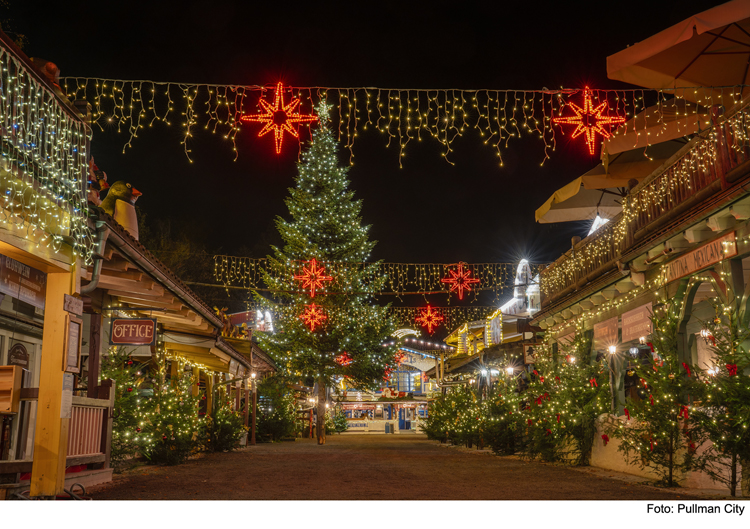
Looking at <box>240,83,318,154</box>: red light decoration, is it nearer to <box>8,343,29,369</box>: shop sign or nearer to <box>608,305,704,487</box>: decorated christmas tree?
<box>8,343,29,369</box>: shop sign

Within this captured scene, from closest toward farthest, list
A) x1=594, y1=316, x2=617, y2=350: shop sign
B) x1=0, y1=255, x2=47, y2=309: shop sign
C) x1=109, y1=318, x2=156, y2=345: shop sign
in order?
x1=0, y1=255, x2=47, y2=309: shop sign < x1=109, y1=318, x2=156, y2=345: shop sign < x1=594, y1=316, x2=617, y2=350: shop sign

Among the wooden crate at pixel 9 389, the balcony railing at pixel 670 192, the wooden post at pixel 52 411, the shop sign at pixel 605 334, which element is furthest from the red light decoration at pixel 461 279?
the wooden crate at pixel 9 389

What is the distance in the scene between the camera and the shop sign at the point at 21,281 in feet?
28.1

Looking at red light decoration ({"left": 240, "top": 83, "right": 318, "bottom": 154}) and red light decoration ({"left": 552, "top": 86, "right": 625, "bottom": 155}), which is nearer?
red light decoration ({"left": 240, "top": 83, "right": 318, "bottom": 154})

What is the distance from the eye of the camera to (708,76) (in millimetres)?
10602

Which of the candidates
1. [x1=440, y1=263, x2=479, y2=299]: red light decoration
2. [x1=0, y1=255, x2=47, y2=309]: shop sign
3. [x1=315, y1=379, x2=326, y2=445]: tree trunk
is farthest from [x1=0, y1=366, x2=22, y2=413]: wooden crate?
[x1=315, y1=379, x2=326, y2=445]: tree trunk

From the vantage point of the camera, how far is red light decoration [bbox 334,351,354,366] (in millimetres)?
33750

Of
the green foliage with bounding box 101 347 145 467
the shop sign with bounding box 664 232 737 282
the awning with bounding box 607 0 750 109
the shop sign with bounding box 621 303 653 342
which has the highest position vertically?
the awning with bounding box 607 0 750 109

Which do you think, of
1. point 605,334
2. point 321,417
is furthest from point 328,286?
point 605,334

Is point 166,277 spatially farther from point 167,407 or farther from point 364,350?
point 364,350

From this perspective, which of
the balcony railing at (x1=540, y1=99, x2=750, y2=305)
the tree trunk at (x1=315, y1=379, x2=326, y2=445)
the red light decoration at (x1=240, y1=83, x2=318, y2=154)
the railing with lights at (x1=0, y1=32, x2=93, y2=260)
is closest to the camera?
the railing with lights at (x1=0, y1=32, x2=93, y2=260)

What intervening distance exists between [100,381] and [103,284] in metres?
1.63

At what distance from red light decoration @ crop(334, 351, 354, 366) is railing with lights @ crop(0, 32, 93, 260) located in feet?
84.4
